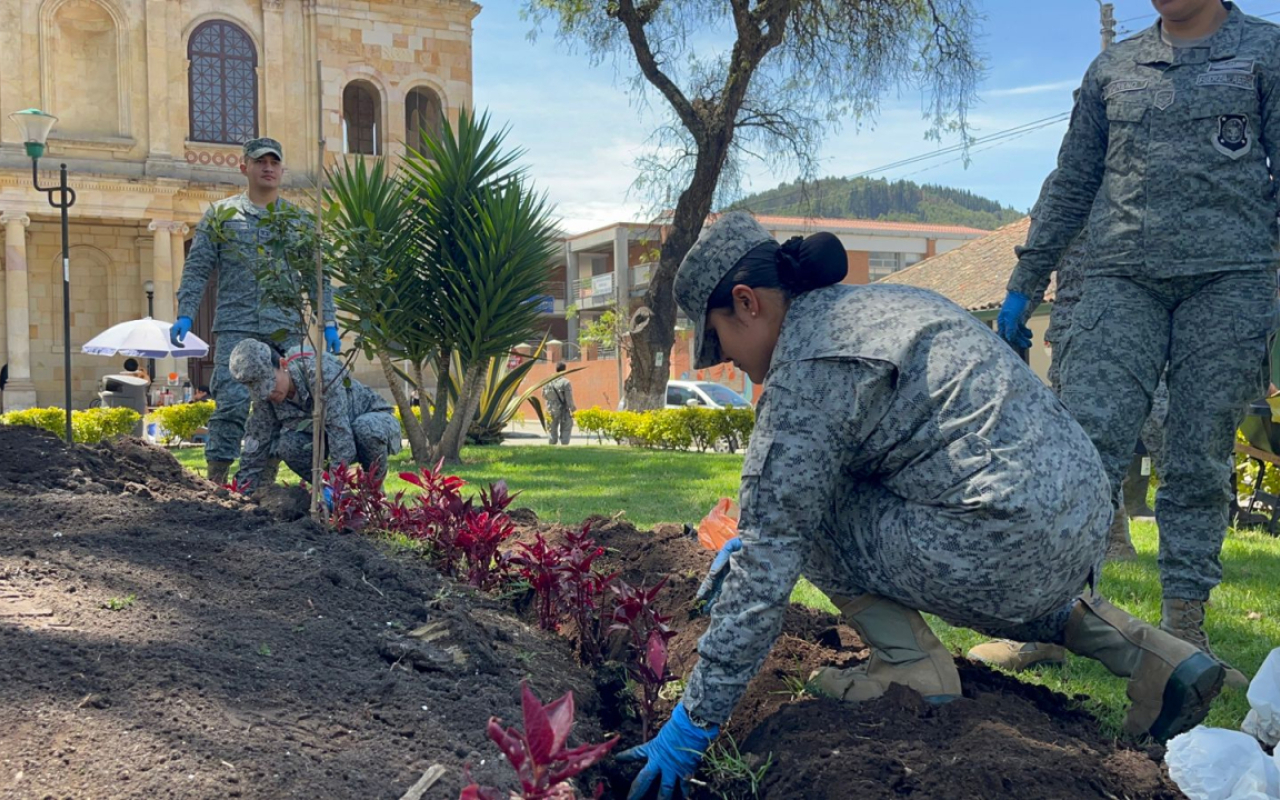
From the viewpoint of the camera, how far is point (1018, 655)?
3.00 meters

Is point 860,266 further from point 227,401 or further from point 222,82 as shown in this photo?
point 227,401

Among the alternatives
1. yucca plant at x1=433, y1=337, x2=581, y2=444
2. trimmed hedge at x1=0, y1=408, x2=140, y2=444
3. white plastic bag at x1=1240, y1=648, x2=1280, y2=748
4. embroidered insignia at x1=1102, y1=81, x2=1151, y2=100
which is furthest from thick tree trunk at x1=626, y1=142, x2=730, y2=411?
white plastic bag at x1=1240, y1=648, x2=1280, y2=748

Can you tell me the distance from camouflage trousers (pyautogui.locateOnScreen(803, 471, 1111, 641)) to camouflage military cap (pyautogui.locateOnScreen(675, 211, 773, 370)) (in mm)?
561

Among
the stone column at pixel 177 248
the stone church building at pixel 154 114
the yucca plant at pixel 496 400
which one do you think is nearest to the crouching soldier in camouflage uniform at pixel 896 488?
the yucca plant at pixel 496 400

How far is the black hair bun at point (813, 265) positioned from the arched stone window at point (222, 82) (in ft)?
88.3

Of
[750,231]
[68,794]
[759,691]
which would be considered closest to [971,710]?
[759,691]

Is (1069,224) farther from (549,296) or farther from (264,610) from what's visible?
(549,296)

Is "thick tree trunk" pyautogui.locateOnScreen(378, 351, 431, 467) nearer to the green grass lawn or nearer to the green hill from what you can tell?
the green grass lawn

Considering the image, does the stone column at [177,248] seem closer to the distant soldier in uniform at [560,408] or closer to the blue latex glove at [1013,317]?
the distant soldier in uniform at [560,408]

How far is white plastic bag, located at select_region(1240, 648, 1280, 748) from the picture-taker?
2.04m

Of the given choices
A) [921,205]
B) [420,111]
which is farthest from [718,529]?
[921,205]

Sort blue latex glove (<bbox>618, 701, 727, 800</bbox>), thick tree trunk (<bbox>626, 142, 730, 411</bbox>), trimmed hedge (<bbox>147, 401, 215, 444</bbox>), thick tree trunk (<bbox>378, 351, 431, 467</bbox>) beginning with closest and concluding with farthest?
blue latex glove (<bbox>618, 701, 727, 800</bbox>) < thick tree trunk (<bbox>378, 351, 431, 467</bbox>) < trimmed hedge (<bbox>147, 401, 215, 444</bbox>) < thick tree trunk (<bbox>626, 142, 730, 411</bbox>)

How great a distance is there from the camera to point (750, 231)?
2.29 meters

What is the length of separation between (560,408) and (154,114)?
46.2ft
